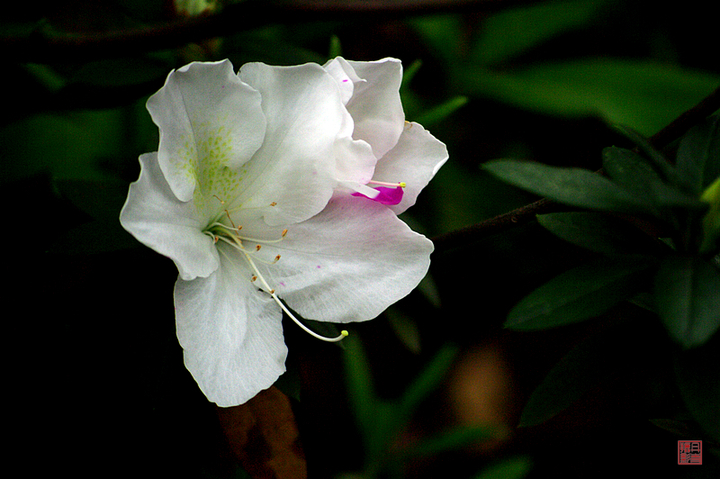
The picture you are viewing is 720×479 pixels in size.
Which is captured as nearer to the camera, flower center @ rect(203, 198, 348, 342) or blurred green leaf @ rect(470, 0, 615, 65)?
flower center @ rect(203, 198, 348, 342)

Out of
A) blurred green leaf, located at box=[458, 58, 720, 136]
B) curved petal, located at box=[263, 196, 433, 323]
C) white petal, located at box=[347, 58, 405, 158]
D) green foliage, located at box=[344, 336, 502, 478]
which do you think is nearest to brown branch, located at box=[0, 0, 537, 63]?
white petal, located at box=[347, 58, 405, 158]

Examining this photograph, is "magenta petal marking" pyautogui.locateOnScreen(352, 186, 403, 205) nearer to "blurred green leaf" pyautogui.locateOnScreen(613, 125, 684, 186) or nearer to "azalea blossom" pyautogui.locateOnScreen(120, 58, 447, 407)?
"azalea blossom" pyautogui.locateOnScreen(120, 58, 447, 407)

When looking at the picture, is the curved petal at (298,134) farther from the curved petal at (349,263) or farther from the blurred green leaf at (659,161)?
the blurred green leaf at (659,161)

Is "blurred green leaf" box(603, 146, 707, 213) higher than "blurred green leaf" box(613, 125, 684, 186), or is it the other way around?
"blurred green leaf" box(613, 125, 684, 186)

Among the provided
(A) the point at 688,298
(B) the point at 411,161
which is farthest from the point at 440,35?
(A) the point at 688,298

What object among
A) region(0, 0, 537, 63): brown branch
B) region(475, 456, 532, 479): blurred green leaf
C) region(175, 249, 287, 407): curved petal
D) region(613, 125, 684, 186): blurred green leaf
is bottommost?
region(475, 456, 532, 479): blurred green leaf

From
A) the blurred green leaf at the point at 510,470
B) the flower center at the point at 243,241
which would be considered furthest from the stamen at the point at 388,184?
the blurred green leaf at the point at 510,470
